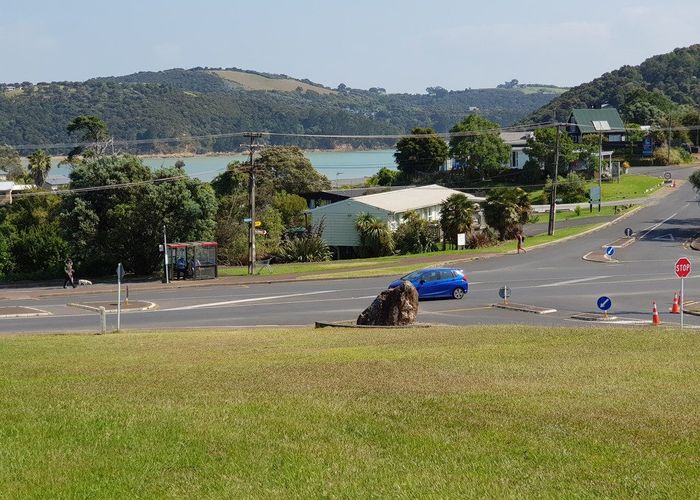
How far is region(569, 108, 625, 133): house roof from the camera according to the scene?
13538 centimetres

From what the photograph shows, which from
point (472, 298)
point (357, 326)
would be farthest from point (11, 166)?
point (357, 326)

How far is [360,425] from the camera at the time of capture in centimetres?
1196

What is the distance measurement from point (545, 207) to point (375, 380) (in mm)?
77147

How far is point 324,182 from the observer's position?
105875mm

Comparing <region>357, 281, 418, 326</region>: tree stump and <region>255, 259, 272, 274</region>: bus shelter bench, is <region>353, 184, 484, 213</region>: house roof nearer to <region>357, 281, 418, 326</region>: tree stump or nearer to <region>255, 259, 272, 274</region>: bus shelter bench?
<region>255, 259, 272, 274</region>: bus shelter bench

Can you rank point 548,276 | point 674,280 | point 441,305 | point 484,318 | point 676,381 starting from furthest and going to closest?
1. point 548,276
2. point 674,280
3. point 441,305
4. point 484,318
5. point 676,381

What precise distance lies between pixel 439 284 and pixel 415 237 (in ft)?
77.7

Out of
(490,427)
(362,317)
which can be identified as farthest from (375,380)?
(362,317)

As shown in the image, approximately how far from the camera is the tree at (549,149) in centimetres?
10431

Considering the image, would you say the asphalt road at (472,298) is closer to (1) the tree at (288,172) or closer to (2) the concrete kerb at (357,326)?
(2) the concrete kerb at (357,326)

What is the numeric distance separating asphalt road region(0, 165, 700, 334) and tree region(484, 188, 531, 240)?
6185 mm

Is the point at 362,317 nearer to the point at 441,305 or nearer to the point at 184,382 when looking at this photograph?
the point at 441,305

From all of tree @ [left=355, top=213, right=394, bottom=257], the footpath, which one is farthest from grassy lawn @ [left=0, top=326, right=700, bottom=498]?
tree @ [left=355, top=213, right=394, bottom=257]

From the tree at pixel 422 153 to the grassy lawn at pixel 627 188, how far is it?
20.1 m
